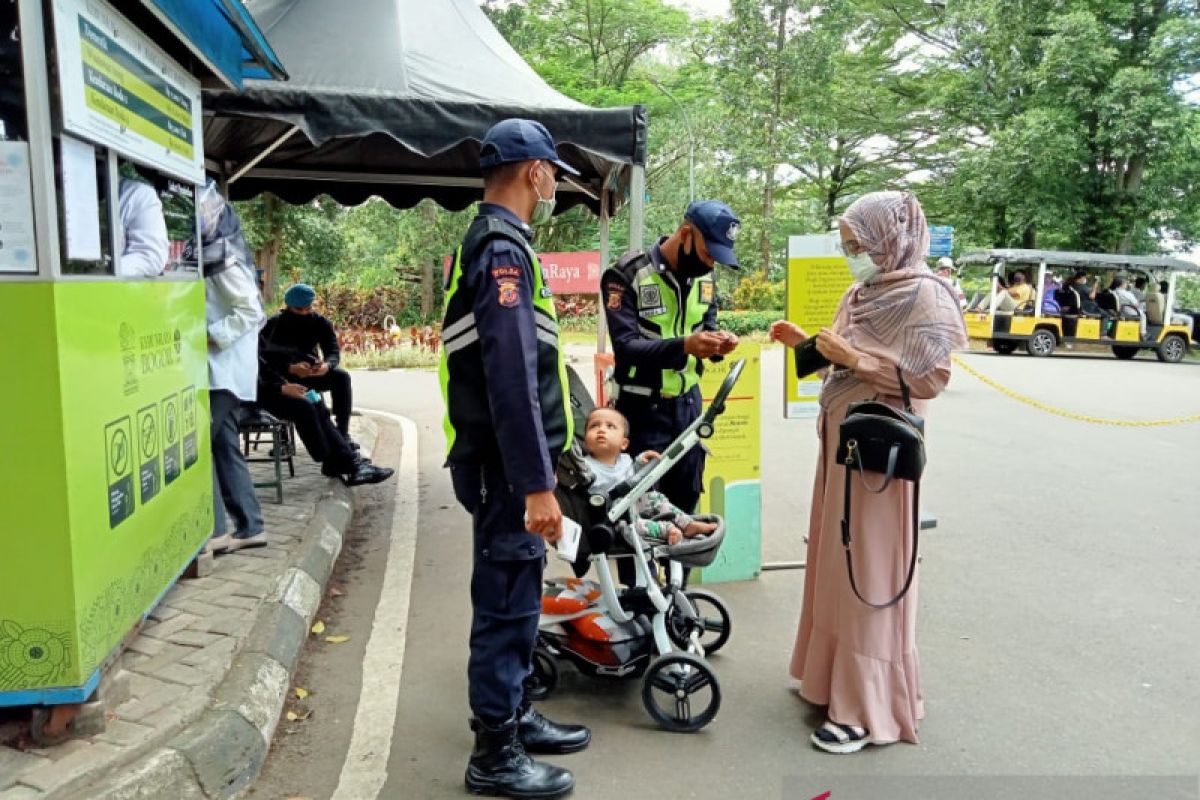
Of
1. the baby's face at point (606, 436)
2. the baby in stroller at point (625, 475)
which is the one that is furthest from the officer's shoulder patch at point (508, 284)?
the baby's face at point (606, 436)

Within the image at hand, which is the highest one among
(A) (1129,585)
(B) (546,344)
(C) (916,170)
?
(C) (916,170)

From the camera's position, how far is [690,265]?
4.20 meters

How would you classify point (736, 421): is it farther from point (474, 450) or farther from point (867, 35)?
point (867, 35)

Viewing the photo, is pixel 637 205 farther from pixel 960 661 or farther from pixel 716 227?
pixel 960 661

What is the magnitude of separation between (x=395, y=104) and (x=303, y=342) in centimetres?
268

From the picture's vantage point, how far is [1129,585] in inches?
209

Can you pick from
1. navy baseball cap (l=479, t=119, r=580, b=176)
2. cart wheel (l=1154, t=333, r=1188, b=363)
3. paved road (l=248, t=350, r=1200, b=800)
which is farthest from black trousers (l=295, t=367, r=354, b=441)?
cart wheel (l=1154, t=333, r=1188, b=363)

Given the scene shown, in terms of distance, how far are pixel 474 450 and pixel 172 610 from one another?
80.6 inches

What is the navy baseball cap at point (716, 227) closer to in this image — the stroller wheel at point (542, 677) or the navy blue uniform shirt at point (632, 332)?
the navy blue uniform shirt at point (632, 332)

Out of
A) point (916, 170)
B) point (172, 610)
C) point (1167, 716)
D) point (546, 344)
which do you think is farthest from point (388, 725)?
point (916, 170)

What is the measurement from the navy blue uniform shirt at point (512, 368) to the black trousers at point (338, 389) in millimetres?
4971

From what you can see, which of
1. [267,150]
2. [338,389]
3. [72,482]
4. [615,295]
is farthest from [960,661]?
[267,150]

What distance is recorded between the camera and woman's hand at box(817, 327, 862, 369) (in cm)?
333

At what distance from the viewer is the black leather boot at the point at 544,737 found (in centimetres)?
326
